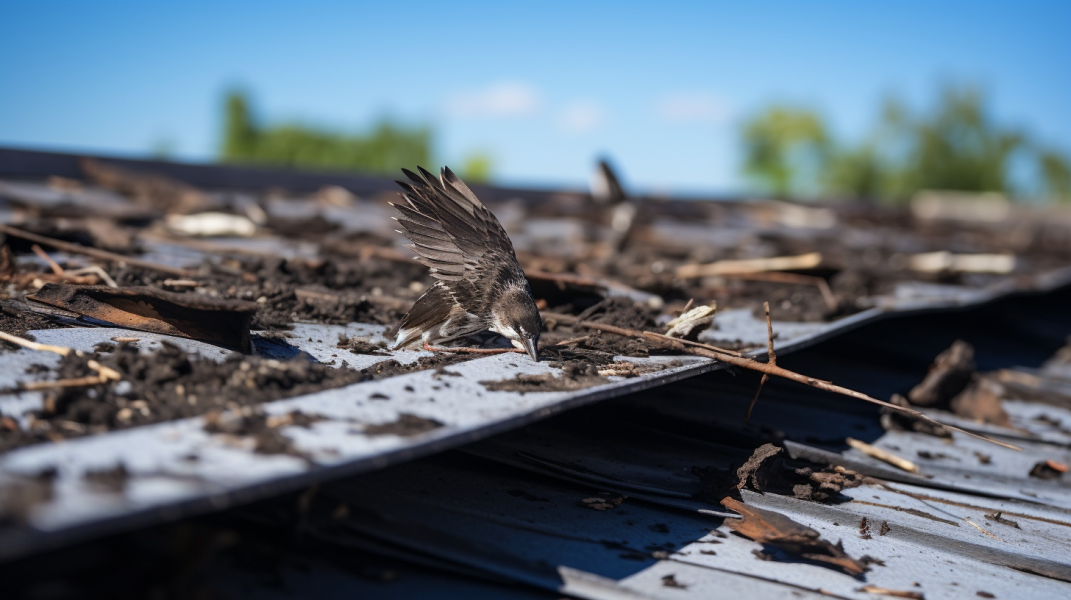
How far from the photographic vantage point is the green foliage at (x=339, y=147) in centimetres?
5956

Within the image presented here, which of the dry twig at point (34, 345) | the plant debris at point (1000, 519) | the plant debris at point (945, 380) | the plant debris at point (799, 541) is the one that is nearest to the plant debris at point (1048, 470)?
the plant debris at point (945, 380)

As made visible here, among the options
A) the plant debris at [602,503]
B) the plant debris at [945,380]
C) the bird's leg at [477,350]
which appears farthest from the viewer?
the plant debris at [945,380]

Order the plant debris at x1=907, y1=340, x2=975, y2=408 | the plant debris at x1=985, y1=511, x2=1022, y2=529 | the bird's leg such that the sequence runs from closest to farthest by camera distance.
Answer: the bird's leg → the plant debris at x1=985, y1=511, x2=1022, y2=529 → the plant debris at x1=907, y1=340, x2=975, y2=408

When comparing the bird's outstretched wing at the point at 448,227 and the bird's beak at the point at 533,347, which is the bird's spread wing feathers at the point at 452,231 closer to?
the bird's outstretched wing at the point at 448,227

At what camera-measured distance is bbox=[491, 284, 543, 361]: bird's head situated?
2.39 metres

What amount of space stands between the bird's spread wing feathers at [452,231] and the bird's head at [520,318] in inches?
3.8

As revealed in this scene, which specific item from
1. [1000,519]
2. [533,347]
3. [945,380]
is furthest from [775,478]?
[945,380]

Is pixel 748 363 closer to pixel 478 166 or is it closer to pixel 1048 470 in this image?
pixel 1048 470

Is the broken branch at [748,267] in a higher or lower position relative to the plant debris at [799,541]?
higher

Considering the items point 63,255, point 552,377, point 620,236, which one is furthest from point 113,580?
point 620,236

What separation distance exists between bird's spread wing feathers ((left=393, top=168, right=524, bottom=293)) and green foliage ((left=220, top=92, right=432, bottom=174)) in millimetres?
59340

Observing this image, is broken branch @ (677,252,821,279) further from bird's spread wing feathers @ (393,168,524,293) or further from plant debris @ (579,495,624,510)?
plant debris @ (579,495,624,510)

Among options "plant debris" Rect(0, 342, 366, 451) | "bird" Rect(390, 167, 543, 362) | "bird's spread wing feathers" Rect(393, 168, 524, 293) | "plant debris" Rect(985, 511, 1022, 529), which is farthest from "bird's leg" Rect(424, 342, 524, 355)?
"plant debris" Rect(985, 511, 1022, 529)

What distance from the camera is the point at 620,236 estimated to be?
19.5 feet
